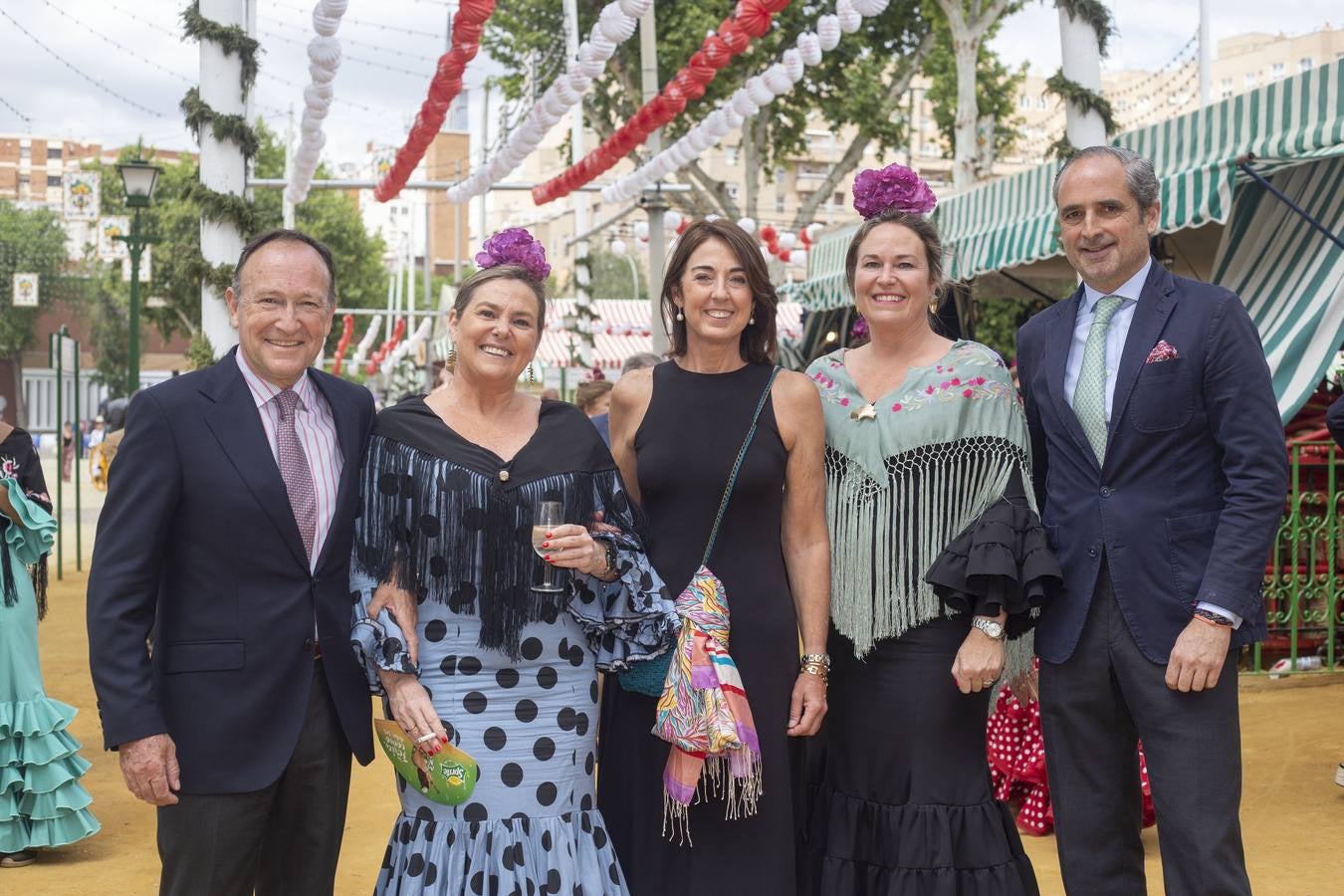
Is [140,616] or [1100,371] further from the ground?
[1100,371]

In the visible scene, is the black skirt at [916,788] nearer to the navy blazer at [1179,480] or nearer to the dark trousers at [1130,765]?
the dark trousers at [1130,765]

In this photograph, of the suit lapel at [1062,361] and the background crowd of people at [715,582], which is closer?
the background crowd of people at [715,582]

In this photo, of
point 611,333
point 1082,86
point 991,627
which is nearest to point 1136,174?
point 991,627

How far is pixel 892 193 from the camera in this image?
12.7ft

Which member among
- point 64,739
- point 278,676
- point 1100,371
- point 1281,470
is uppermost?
point 1100,371

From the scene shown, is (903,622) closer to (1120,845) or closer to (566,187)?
(1120,845)

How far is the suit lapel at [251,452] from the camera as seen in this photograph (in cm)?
309

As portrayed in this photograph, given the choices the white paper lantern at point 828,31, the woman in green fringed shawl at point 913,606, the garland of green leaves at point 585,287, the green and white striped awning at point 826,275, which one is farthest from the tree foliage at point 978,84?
the woman in green fringed shawl at point 913,606

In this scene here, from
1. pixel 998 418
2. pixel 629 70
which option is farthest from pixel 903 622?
pixel 629 70

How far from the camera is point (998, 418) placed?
12.1ft

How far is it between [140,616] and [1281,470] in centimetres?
267

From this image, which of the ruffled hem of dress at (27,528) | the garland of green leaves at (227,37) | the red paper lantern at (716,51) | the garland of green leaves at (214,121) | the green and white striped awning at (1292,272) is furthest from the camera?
the red paper lantern at (716,51)

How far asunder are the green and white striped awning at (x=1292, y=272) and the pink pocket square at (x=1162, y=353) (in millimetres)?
4039

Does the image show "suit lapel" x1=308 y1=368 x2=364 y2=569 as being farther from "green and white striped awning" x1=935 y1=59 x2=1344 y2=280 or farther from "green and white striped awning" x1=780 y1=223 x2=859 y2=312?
"green and white striped awning" x1=780 y1=223 x2=859 y2=312
